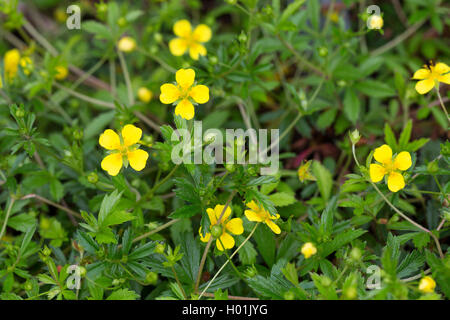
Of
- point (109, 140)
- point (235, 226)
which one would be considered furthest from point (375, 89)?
point (109, 140)

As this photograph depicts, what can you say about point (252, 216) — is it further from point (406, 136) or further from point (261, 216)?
point (406, 136)

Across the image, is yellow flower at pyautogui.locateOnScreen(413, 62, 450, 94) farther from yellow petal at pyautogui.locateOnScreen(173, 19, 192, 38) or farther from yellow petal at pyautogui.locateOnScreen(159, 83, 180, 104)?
yellow petal at pyautogui.locateOnScreen(173, 19, 192, 38)

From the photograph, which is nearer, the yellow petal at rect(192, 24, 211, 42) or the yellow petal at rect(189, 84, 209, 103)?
the yellow petal at rect(189, 84, 209, 103)

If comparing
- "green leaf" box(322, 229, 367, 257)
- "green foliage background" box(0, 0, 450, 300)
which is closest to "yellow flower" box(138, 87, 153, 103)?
"green foliage background" box(0, 0, 450, 300)

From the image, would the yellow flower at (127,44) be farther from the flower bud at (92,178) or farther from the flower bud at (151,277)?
the flower bud at (151,277)

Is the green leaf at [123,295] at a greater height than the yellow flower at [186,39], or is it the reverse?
the yellow flower at [186,39]

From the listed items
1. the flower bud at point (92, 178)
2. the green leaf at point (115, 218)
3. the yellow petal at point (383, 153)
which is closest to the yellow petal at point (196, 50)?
the flower bud at point (92, 178)
